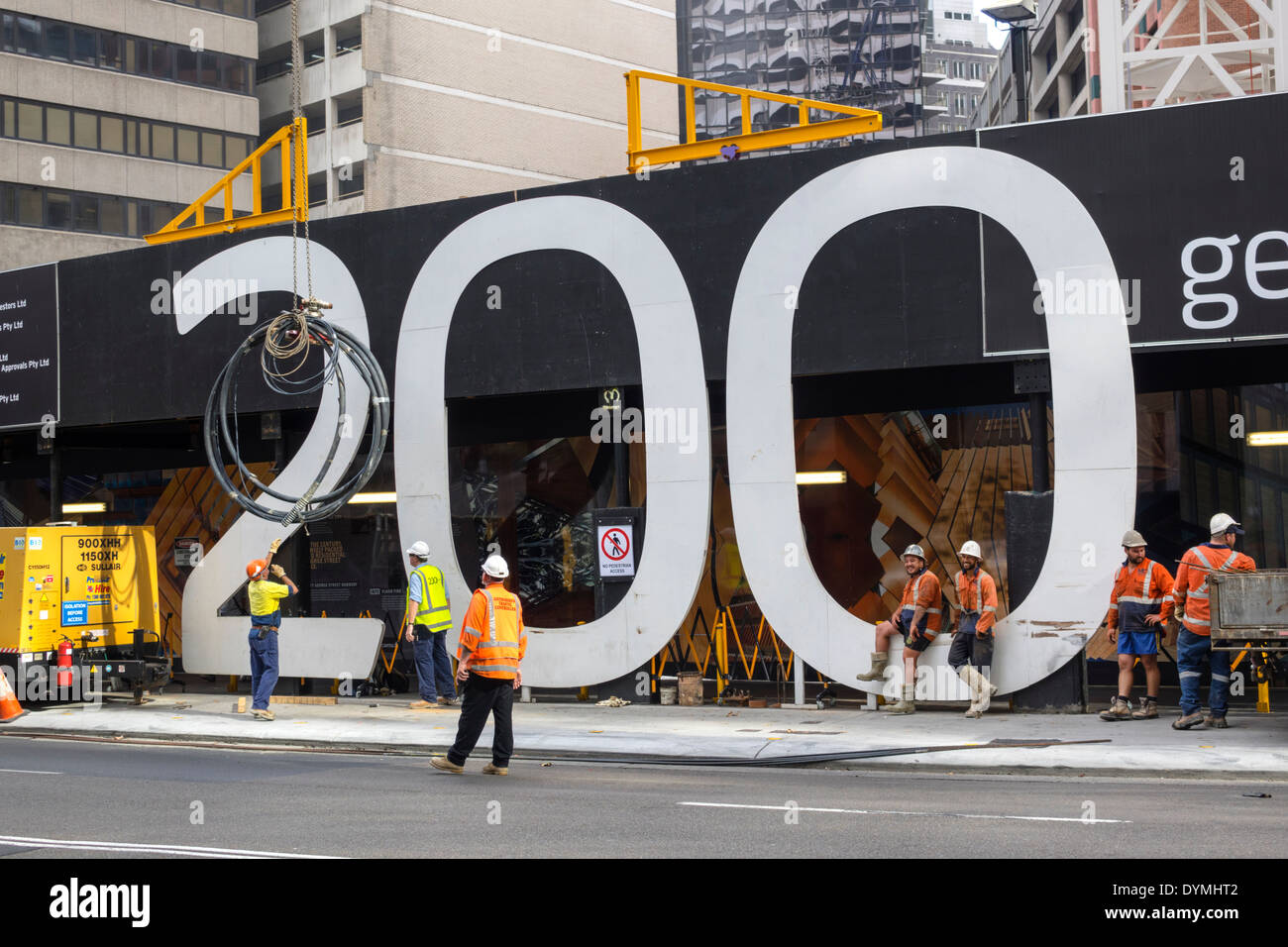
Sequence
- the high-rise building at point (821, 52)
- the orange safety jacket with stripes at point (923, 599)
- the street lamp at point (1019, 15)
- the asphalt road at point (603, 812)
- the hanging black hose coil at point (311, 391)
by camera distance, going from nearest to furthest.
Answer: the asphalt road at point (603, 812), the orange safety jacket with stripes at point (923, 599), the street lamp at point (1019, 15), the hanging black hose coil at point (311, 391), the high-rise building at point (821, 52)

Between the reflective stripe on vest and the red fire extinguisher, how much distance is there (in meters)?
5.19

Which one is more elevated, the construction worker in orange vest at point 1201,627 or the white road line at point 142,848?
the construction worker in orange vest at point 1201,627

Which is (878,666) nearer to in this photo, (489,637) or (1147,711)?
(1147,711)

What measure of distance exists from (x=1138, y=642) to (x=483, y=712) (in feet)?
24.1

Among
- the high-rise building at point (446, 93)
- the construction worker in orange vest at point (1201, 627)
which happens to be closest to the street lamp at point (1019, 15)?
the construction worker in orange vest at point (1201, 627)

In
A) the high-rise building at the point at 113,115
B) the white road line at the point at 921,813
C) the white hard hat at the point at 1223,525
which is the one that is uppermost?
the high-rise building at the point at 113,115

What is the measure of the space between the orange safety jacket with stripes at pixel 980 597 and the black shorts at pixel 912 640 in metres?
0.66

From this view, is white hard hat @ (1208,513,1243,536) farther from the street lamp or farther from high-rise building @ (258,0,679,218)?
high-rise building @ (258,0,679,218)

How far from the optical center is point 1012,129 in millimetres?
17000

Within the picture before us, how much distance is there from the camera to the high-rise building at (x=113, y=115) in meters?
62.5

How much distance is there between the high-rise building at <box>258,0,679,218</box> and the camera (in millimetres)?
64625

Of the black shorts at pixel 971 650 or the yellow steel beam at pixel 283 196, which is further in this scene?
the yellow steel beam at pixel 283 196

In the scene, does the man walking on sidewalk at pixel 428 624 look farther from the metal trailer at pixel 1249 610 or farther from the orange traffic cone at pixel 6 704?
the metal trailer at pixel 1249 610
